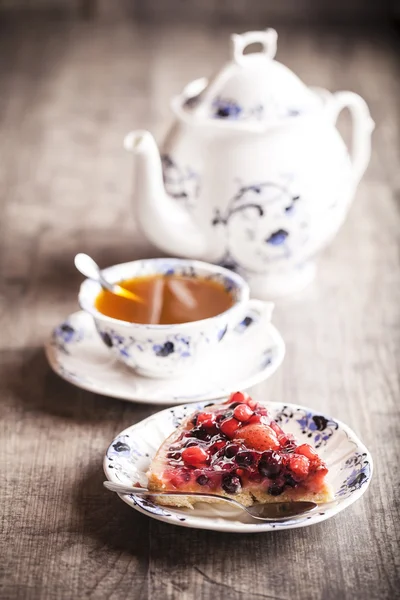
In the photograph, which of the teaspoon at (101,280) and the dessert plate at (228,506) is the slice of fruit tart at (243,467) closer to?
the dessert plate at (228,506)

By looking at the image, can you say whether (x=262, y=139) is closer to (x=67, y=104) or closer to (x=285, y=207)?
(x=285, y=207)

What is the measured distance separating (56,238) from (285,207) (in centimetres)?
55

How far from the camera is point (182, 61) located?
3.25 metres

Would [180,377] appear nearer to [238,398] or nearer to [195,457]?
[238,398]

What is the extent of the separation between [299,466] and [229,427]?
0.33 ft

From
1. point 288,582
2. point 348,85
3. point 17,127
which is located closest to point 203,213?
point 288,582

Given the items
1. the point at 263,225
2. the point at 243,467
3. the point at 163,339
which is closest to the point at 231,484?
the point at 243,467

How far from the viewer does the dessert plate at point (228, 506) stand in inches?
37.5

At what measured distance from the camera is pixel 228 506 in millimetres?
998

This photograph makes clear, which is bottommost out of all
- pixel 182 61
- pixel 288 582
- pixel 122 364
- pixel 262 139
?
pixel 182 61

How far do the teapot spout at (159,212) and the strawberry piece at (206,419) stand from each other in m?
0.55

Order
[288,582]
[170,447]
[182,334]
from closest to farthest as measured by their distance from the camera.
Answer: [288,582]
[170,447]
[182,334]

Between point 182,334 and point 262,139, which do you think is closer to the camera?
point 182,334

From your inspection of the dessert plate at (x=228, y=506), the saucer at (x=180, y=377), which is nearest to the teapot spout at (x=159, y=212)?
the saucer at (x=180, y=377)
